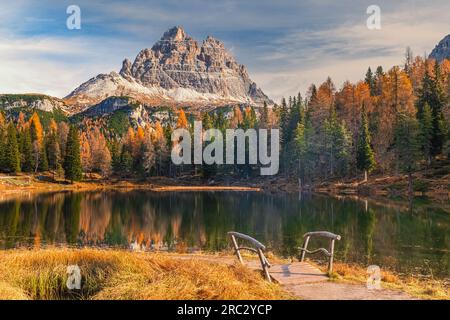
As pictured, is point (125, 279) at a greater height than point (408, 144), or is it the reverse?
point (408, 144)

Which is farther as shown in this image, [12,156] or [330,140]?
[12,156]

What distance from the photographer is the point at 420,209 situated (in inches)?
1838

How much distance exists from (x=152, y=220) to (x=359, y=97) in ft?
204

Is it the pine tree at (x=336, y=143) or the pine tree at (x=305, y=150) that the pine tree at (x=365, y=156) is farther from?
the pine tree at (x=305, y=150)

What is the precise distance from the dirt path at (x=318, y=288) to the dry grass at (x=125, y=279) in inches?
27.2

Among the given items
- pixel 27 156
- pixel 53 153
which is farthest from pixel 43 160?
pixel 27 156

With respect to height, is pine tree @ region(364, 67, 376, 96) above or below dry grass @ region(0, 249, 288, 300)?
above

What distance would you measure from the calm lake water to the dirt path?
28.9 feet

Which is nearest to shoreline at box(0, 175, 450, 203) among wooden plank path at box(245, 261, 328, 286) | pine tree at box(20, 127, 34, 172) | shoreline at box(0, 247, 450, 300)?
pine tree at box(20, 127, 34, 172)

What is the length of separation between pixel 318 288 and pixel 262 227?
83.2 ft

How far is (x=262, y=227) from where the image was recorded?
37.8 meters

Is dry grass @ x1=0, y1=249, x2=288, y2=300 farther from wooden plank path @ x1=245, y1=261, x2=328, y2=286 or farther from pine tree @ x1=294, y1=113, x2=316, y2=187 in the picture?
pine tree @ x1=294, y1=113, x2=316, y2=187

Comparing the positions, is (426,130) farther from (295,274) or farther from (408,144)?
(295,274)

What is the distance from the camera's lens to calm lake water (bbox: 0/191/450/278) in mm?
26069
